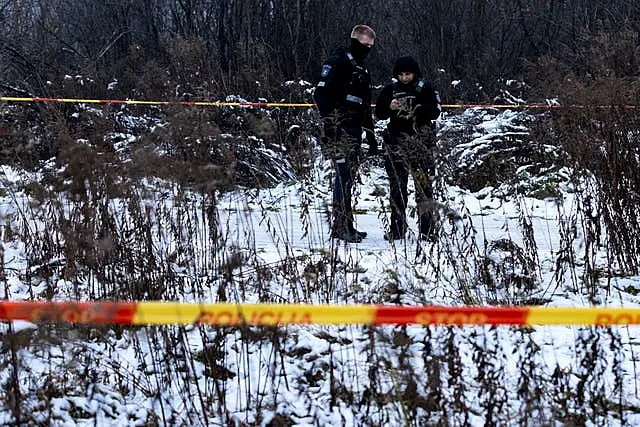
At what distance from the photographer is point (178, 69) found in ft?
38.0

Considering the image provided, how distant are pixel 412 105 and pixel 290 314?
393 centimetres

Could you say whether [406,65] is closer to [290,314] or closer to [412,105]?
[412,105]

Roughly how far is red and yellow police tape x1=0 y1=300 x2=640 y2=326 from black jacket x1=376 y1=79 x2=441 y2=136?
12.1 ft

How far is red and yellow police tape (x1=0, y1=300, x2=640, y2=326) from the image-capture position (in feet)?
9.05

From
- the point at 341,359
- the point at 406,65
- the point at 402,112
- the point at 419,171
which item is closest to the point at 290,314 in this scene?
the point at 341,359

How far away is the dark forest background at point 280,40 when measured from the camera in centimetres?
1250

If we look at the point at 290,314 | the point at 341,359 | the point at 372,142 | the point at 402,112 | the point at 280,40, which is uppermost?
the point at 280,40

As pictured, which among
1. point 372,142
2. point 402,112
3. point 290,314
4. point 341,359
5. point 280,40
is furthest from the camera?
point 280,40

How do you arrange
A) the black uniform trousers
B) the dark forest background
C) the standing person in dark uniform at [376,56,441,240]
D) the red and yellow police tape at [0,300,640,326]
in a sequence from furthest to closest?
the dark forest background, the standing person in dark uniform at [376,56,441,240], the black uniform trousers, the red and yellow police tape at [0,300,640,326]

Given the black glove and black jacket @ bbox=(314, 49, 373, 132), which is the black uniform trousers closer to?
the black glove

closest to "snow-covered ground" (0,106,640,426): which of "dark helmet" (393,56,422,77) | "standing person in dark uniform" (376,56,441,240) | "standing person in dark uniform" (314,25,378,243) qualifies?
"standing person in dark uniform" (376,56,441,240)

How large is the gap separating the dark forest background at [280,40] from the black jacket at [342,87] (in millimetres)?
5421

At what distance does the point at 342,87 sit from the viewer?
646cm

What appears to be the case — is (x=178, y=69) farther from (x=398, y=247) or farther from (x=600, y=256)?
(x=600, y=256)
